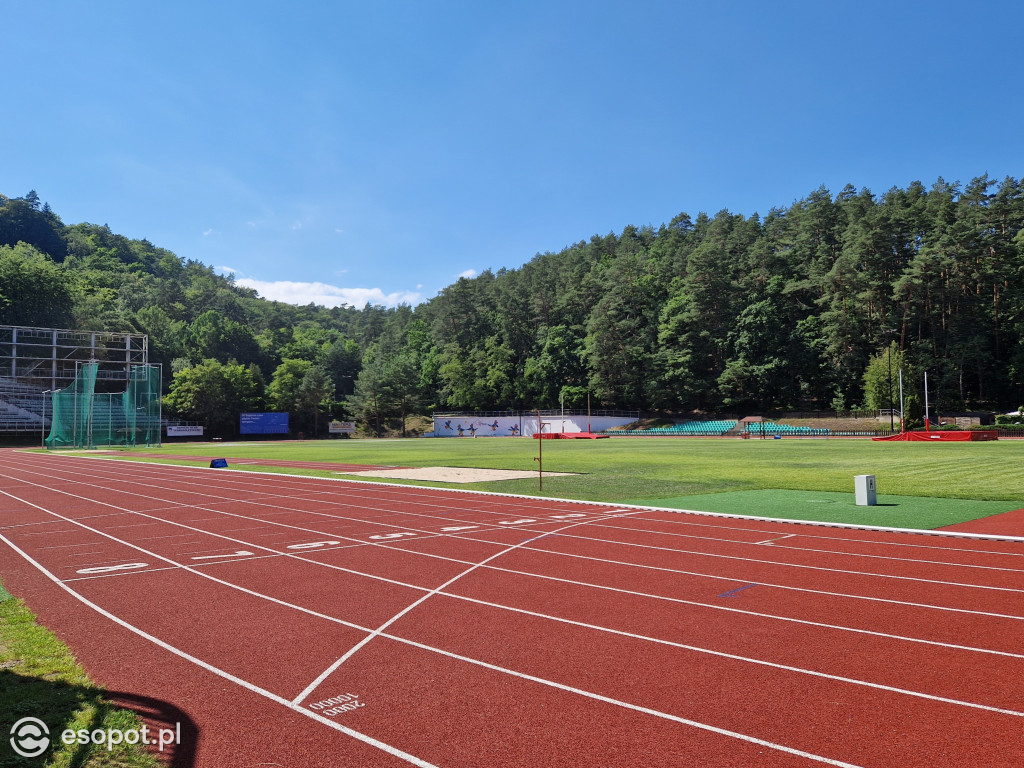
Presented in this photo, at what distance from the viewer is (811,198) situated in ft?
315

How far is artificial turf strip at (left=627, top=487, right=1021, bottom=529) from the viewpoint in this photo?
13391 mm

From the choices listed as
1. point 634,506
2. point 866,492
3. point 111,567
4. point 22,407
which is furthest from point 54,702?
point 22,407

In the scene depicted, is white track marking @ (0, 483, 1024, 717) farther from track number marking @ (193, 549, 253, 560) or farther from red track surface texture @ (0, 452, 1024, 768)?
track number marking @ (193, 549, 253, 560)

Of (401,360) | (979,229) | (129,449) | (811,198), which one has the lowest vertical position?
(129,449)

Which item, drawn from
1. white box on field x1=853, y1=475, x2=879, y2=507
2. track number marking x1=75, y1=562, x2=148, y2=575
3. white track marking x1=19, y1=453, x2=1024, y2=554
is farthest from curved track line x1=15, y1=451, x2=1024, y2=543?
track number marking x1=75, y1=562, x2=148, y2=575

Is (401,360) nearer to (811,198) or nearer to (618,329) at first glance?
(618,329)

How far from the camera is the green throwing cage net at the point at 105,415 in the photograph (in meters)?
51.0

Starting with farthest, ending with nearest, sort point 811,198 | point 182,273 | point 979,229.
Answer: point 182,273 → point 811,198 → point 979,229

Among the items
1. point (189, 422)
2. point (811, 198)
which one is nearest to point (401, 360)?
point (189, 422)

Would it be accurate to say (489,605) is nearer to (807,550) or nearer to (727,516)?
(807,550)

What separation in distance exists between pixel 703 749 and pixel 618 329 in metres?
95.4

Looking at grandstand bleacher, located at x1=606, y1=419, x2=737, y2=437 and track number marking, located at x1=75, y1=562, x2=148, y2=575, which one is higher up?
track number marking, located at x1=75, y1=562, x2=148, y2=575

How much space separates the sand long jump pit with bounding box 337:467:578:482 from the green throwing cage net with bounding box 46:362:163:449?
34.2 metres

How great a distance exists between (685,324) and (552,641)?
89748 millimetres
